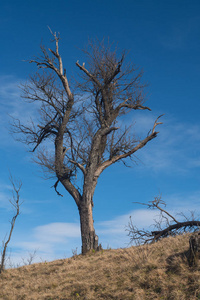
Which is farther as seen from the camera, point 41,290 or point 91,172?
point 91,172

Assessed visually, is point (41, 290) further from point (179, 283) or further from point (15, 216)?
point (15, 216)

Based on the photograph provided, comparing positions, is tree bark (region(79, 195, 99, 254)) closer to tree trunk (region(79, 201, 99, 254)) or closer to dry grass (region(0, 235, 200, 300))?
tree trunk (region(79, 201, 99, 254))

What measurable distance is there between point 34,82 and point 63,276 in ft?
37.5

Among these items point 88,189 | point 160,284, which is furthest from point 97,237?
point 160,284

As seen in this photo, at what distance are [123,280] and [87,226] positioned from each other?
692 centimetres

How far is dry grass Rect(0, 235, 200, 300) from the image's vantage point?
768cm

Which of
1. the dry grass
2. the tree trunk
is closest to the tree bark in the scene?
the tree trunk

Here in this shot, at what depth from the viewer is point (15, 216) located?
53.7 feet

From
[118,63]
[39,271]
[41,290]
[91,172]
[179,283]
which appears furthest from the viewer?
[118,63]

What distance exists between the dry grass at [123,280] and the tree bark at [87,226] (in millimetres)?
3041

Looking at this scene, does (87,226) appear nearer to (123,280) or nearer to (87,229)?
(87,229)

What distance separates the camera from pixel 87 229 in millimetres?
15469

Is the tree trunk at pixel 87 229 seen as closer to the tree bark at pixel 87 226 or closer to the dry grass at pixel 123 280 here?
the tree bark at pixel 87 226

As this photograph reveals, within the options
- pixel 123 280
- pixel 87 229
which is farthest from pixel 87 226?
pixel 123 280
